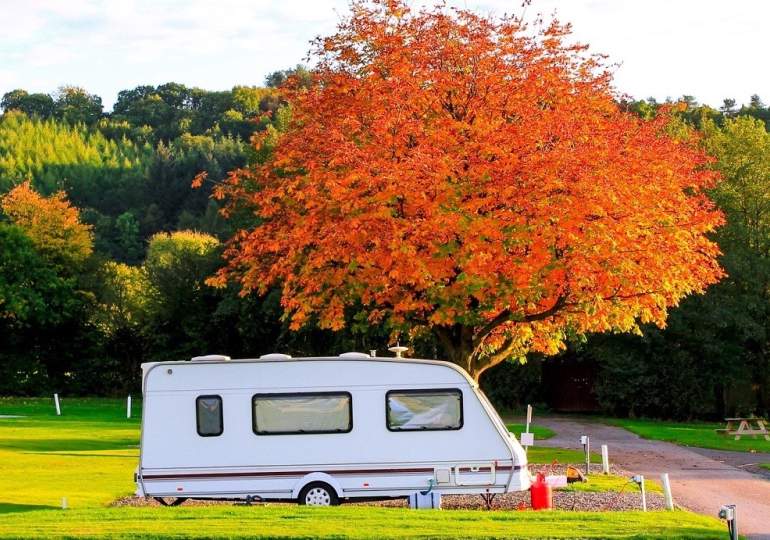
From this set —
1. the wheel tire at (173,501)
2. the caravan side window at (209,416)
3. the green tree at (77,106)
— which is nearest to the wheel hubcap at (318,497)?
the caravan side window at (209,416)

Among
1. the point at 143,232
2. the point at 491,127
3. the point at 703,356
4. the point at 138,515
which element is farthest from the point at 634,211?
the point at 143,232

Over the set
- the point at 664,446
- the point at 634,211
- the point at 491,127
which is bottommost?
the point at 664,446

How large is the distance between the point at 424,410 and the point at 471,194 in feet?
18.7

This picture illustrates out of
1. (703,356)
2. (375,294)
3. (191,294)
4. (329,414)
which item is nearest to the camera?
(329,414)

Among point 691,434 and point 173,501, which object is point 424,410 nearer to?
point 173,501

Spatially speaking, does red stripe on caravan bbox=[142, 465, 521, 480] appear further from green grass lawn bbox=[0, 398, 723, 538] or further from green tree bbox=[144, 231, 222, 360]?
green tree bbox=[144, 231, 222, 360]

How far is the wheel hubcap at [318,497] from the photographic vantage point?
1842 cm

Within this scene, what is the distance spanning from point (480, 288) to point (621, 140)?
222 inches

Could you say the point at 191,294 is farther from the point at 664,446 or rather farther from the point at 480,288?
the point at 480,288

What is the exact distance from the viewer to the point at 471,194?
73.9 feet

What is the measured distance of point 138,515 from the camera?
15.9m

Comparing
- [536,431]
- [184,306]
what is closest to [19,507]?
[536,431]

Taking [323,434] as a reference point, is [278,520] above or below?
below

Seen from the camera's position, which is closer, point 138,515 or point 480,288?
point 138,515
